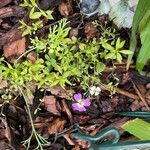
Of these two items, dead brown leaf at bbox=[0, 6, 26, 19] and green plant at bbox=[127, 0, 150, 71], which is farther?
dead brown leaf at bbox=[0, 6, 26, 19]

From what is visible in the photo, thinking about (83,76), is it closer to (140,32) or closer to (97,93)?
(97,93)

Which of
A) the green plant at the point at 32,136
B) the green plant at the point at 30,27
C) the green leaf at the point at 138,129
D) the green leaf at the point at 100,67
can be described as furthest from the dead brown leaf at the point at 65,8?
the green leaf at the point at 138,129

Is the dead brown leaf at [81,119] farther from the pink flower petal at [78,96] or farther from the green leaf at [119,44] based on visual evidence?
the green leaf at [119,44]

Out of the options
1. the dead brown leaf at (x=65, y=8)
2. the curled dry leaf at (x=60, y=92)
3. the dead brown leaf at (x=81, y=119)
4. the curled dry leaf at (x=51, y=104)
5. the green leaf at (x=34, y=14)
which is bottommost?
Answer: the dead brown leaf at (x=81, y=119)

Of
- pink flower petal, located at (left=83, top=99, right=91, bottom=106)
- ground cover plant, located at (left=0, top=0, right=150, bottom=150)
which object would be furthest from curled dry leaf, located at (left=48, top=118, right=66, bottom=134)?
pink flower petal, located at (left=83, top=99, right=91, bottom=106)

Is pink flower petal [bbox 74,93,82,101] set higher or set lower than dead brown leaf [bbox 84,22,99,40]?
lower

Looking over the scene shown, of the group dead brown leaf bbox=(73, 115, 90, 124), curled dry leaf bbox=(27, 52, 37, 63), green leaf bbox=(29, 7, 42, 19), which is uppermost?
green leaf bbox=(29, 7, 42, 19)

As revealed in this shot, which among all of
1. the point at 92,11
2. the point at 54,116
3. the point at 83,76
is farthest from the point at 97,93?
the point at 92,11

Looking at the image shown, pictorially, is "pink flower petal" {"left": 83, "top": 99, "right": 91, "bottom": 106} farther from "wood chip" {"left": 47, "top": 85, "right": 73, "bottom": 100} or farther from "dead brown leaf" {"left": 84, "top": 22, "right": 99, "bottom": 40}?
"dead brown leaf" {"left": 84, "top": 22, "right": 99, "bottom": 40}
